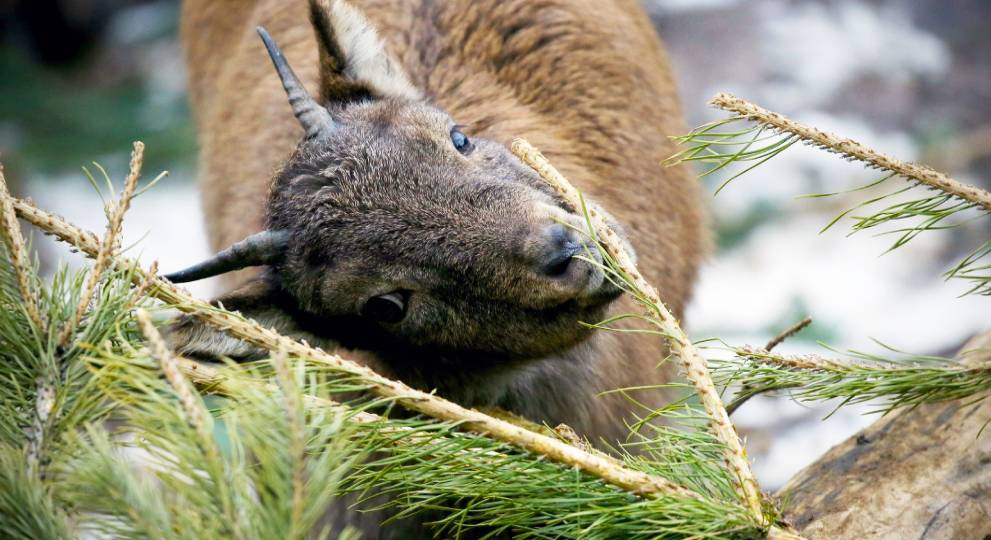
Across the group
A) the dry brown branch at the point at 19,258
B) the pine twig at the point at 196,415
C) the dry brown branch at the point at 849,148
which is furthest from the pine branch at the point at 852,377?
the dry brown branch at the point at 19,258

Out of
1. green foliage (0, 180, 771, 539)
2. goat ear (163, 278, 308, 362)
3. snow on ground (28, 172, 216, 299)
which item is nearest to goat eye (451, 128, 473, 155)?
goat ear (163, 278, 308, 362)

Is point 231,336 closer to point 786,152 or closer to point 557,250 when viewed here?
point 557,250

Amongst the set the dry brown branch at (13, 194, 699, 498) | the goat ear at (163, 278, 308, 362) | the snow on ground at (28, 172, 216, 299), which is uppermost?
the snow on ground at (28, 172, 216, 299)

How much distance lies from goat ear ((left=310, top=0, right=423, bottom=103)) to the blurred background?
239 centimetres

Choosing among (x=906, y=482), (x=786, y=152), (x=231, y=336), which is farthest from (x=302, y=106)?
(x=786, y=152)

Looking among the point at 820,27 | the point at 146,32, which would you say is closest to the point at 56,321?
the point at 820,27

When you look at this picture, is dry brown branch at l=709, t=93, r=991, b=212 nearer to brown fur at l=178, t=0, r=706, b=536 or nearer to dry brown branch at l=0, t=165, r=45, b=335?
brown fur at l=178, t=0, r=706, b=536

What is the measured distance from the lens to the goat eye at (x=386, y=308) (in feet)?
10.2

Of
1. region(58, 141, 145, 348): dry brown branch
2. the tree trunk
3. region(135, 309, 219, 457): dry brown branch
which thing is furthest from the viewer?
the tree trunk

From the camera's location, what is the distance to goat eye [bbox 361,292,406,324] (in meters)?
3.10

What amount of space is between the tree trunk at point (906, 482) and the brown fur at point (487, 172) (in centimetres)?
72

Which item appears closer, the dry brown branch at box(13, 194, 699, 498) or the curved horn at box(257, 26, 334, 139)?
the dry brown branch at box(13, 194, 699, 498)

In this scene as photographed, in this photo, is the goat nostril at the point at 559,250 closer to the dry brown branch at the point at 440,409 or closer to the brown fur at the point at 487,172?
→ the brown fur at the point at 487,172

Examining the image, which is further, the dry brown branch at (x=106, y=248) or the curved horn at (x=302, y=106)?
the curved horn at (x=302, y=106)
